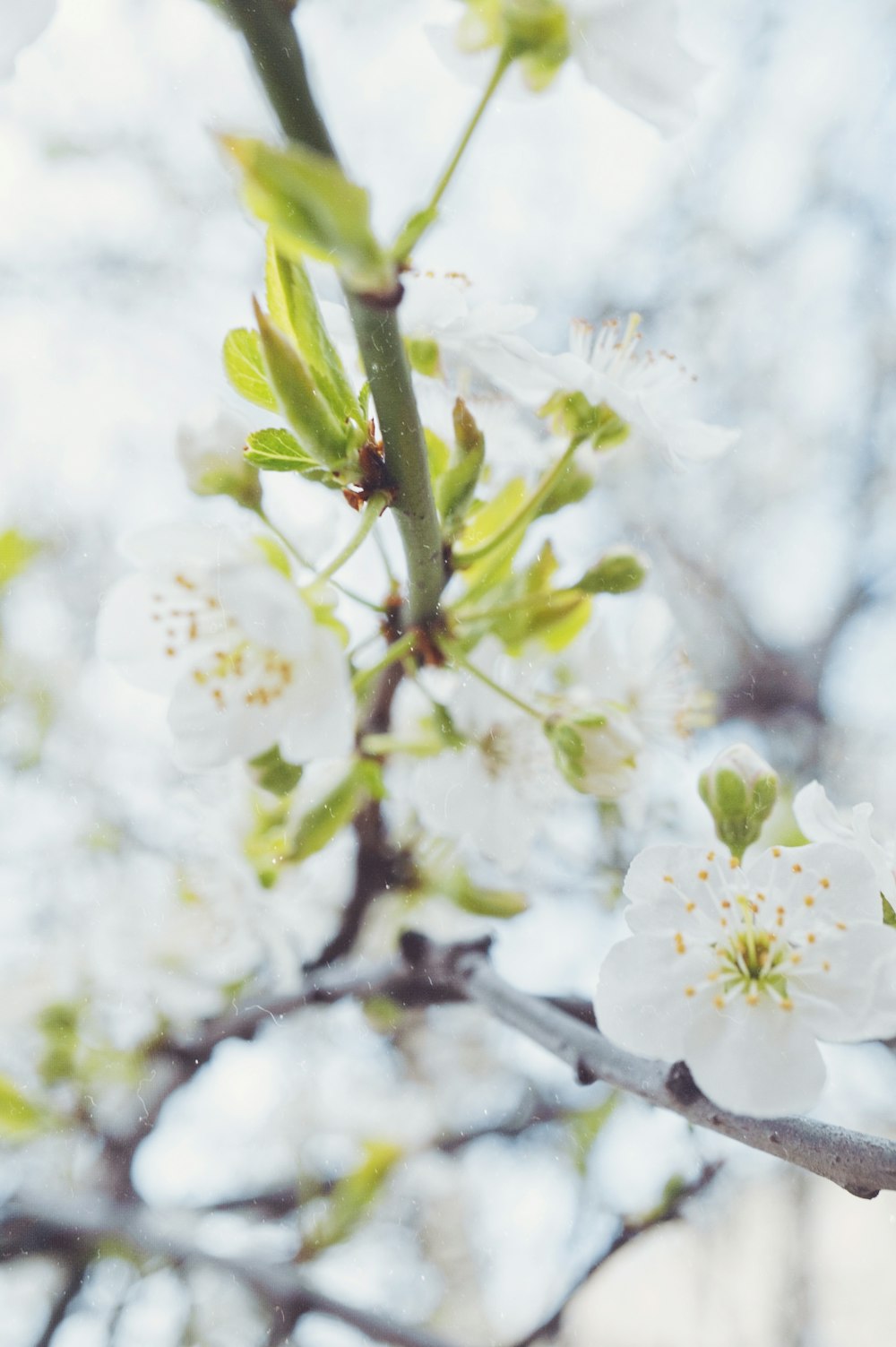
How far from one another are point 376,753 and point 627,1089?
0.65 ft

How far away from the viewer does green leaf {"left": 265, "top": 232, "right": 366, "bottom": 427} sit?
0.25m

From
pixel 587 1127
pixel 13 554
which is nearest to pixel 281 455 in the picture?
pixel 13 554

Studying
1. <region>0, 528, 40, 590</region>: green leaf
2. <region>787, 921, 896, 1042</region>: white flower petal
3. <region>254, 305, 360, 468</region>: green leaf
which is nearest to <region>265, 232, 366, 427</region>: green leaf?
<region>254, 305, 360, 468</region>: green leaf

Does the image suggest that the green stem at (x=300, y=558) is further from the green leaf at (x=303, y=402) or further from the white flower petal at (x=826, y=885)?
the white flower petal at (x=826, y=885)

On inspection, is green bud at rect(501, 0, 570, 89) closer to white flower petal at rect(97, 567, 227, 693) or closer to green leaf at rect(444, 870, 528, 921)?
white flower petal at rect(97, 567, 227, 693)

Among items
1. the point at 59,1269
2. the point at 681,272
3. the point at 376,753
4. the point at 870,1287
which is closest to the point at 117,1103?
the point at 59,1269

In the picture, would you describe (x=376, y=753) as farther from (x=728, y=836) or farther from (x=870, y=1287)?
(x=870, y=1287)

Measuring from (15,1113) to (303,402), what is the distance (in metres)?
0.54

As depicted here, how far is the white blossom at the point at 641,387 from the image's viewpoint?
0.35 meters

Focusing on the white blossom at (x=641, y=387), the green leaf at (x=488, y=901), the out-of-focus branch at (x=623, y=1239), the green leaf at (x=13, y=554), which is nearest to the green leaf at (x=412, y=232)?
the white blossom at (x=641, y=387)

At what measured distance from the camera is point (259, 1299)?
63 centimetres

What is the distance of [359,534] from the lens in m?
0.30

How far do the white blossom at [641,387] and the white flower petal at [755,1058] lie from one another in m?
0.19

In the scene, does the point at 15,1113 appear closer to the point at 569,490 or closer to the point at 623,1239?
the point at 623,1239
